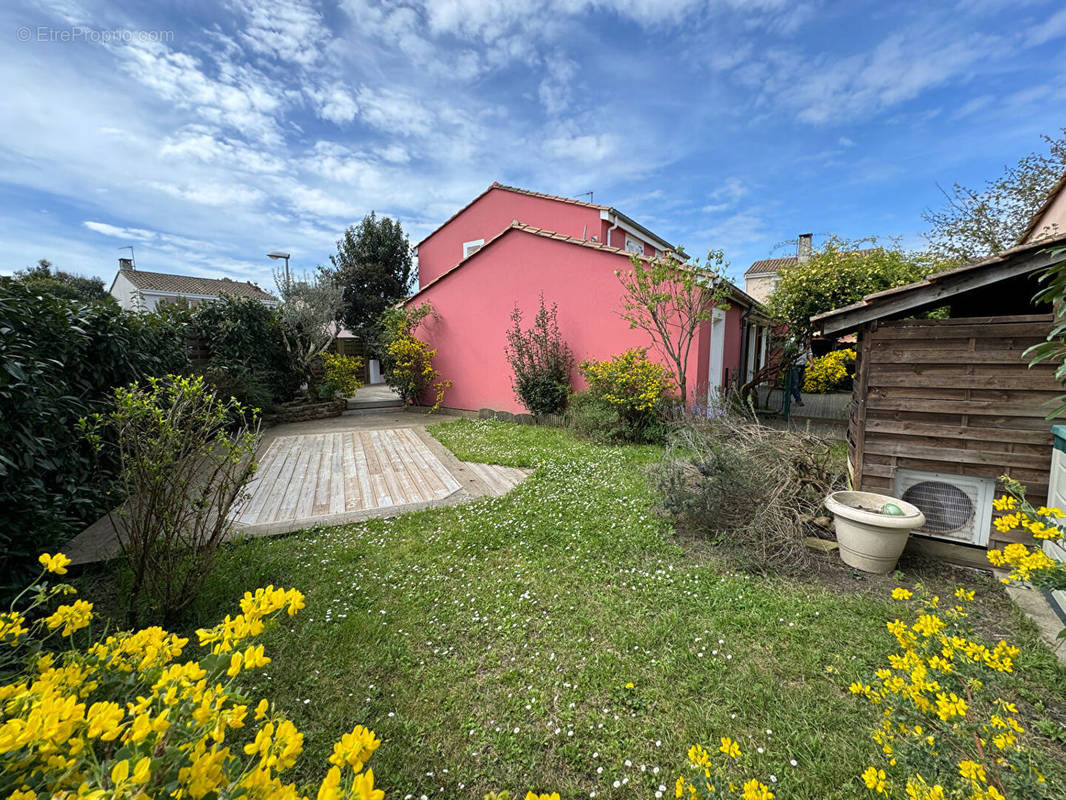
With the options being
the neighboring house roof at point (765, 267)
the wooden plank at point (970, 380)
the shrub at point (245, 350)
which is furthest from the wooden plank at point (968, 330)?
the neighboring house roof at point (765, 267)

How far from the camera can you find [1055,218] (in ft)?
25.0

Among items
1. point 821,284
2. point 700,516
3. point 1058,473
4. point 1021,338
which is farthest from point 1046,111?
point 700,516

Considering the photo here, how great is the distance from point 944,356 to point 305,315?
13.1 meters

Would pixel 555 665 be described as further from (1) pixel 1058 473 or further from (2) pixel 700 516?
(1) pixel 1058 473

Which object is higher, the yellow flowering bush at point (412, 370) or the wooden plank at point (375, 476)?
the yellow flowering bush at point (412, 370)

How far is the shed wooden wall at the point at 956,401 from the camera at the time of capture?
11.4ft

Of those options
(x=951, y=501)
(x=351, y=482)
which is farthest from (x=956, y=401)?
(x=351, y=482)

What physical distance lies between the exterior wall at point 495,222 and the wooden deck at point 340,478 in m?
8.05

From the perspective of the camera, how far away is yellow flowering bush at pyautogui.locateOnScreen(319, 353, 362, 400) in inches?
461

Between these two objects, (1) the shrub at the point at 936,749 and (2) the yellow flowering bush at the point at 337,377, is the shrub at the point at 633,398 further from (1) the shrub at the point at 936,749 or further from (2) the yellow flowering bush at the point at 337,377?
(2) the yellow flowering bush at the point at 337,377

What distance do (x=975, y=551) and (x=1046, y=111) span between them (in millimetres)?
7674

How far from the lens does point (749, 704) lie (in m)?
2.24

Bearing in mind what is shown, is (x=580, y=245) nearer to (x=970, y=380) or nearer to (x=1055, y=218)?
(x=970, y=380)

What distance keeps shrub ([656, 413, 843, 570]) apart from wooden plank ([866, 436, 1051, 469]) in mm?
486
